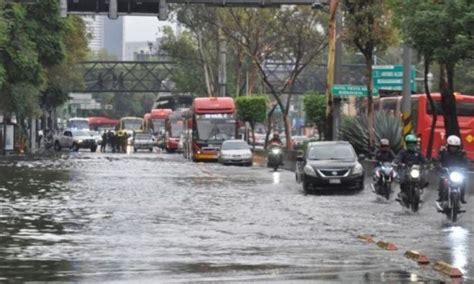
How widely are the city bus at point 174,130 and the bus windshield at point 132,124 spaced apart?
2898 centimetres

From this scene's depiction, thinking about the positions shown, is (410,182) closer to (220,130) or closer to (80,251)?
(80,251)

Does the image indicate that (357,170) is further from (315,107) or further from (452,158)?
(315,107)

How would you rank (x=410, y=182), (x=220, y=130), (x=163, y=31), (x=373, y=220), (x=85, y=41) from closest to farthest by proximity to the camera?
(x=373, y=220) < (x=410, y=182) < (x=220, y=130) < (x=85, y=41) < (x=163, y=31)

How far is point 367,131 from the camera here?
42.0 metres

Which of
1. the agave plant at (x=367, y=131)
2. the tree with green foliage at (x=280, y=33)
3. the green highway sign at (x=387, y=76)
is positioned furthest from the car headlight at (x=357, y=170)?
the tree with green foliage at (x=280, y=33)

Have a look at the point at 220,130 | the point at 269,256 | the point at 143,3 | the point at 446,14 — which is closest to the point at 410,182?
the point at 446,14

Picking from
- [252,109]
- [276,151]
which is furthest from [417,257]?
[252,109]

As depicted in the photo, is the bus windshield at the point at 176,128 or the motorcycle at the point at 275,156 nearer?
Answer: the motorcycle at the point at 275,156

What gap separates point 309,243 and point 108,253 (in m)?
3.50

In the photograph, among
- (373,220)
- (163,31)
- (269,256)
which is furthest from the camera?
(163,31)

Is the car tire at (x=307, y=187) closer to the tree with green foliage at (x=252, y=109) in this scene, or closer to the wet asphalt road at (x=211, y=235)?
the wet asphalt road at (x=211, y=235)

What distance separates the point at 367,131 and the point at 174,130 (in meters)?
43.5

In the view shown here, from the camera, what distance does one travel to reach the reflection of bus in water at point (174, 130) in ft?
273

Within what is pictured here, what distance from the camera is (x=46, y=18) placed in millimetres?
63094
